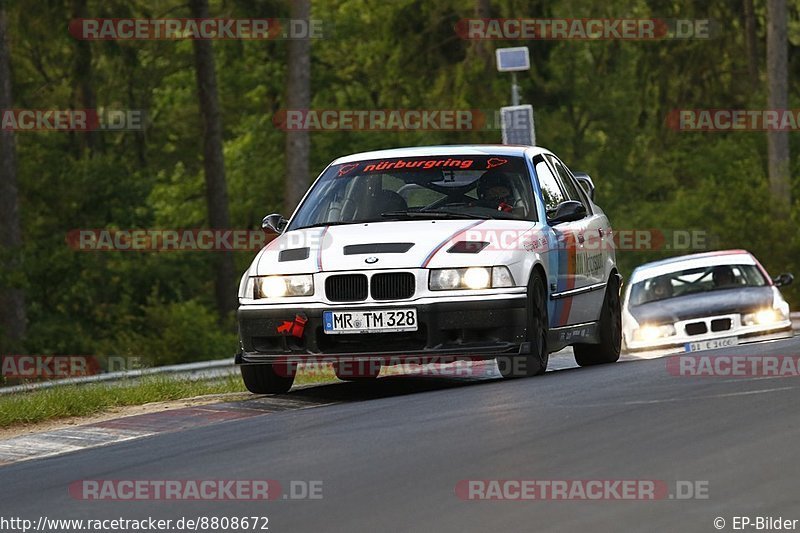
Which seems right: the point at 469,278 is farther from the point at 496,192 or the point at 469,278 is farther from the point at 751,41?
the point at 751,41

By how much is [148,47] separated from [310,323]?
36271 mm

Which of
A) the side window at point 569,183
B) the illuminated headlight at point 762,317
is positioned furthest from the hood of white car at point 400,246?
the illuminated headlight at point 762,317

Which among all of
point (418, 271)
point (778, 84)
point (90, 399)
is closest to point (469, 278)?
point (418, 271)

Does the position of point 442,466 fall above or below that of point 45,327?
above

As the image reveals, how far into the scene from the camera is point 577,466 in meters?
7.57

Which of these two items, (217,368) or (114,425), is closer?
(114,425)

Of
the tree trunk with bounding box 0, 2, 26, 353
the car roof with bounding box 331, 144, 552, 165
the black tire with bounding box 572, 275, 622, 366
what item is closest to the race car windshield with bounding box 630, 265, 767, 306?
the black tire with bounding box 572, 275, 622, 366

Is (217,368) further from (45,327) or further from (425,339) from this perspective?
(45,327)

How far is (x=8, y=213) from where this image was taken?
31453 millimetres

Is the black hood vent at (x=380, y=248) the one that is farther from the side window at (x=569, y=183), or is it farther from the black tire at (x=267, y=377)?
the side window at (x=569, y=183)

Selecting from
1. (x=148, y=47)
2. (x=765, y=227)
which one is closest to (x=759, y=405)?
(x=765, y=227)

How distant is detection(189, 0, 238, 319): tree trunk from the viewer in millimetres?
37719

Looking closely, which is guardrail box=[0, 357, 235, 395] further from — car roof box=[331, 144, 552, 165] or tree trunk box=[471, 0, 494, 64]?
tree trunk box=[471, 0, 494, 64]

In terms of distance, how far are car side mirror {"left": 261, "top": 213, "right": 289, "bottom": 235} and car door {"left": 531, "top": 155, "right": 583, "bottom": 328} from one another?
6.59 ft
